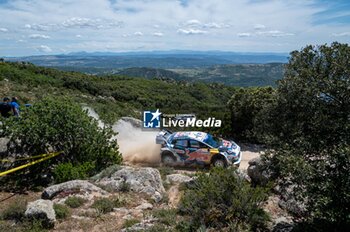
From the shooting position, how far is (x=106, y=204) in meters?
8.19

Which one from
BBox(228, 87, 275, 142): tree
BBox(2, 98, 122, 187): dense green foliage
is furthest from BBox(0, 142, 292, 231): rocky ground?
BBox(228, 87, 275, 142): tree

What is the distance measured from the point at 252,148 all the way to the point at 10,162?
12944 millimetres

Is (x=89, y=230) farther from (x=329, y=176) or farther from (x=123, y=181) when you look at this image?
(x=329, y=176)

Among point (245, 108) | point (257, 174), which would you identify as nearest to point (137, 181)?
point (257, 174)

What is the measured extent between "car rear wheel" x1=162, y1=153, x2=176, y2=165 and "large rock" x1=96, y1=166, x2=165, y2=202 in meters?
4.51

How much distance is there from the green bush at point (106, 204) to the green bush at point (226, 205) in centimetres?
194

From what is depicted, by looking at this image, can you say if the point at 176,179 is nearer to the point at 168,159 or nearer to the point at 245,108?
the point at 168,159

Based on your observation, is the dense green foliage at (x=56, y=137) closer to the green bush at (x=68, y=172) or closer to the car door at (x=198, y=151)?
the green bush at (x=68, y=172)

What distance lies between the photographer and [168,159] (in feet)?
50.0

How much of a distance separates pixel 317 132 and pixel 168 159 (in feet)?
30.2

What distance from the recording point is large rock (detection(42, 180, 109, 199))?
8797 millimetres

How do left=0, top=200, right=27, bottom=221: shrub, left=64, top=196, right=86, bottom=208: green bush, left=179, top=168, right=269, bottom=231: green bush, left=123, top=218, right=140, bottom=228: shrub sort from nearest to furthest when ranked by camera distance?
left=179, top=168, right=269, bottom=231: green bush < left=123, top=218, right=140, bottom=228: shrub < left=0, top=200, right=27, bottom=221: shrub < left=64, top=196, right=86, bottom=208: green bush

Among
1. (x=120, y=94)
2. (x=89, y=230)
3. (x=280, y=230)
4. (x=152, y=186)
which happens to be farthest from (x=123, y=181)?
(x=120, y=94)

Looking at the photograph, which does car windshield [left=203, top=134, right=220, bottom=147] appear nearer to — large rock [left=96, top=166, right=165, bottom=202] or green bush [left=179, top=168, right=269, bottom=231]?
large rock [left=96, top=166, right=165, bottom=202]
